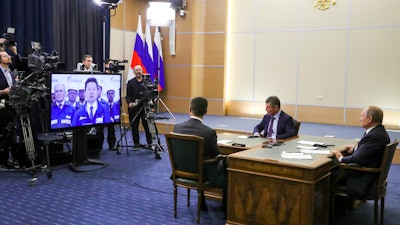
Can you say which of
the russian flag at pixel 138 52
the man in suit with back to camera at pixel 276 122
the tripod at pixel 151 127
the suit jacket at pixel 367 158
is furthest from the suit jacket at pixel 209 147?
the russian flag at pixel 138 52

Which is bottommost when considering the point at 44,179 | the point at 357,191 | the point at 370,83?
the point at 44,179

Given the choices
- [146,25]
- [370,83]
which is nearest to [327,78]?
[370,83]

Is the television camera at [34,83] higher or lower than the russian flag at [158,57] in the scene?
lower

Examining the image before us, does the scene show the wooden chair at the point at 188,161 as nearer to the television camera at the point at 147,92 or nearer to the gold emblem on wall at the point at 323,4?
the television camera at the point at 147,92

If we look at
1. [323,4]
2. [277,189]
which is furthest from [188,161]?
[323,4]

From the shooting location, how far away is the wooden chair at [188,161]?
3654 millimetres

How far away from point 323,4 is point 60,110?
6.00 m

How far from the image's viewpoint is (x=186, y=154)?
12.3ft

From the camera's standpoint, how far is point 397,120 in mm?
8227

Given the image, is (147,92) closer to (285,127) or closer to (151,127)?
(151,127)

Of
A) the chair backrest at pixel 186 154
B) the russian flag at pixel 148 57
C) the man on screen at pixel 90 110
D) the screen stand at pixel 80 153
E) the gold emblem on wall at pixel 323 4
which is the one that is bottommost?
the screen stand at pixel 80 153

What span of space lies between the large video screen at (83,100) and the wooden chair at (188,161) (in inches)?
81.8

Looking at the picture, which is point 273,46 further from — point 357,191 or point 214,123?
point 357,191

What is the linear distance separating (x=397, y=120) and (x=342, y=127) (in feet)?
3.35
